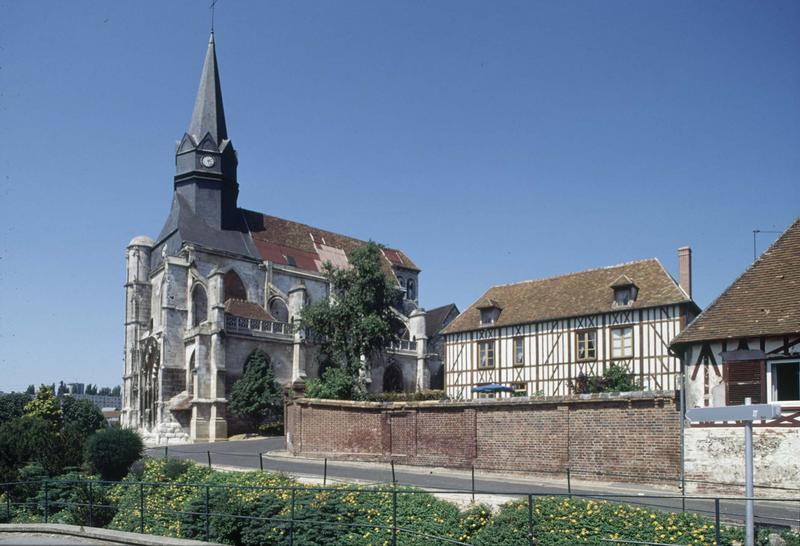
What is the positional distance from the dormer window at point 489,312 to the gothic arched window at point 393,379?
49.8 feet

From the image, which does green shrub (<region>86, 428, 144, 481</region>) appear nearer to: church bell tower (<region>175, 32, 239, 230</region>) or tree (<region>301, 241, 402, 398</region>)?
tree (<region>301, 241, 402, 398</region>)

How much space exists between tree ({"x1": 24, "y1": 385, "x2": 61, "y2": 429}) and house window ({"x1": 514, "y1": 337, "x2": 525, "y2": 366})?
22.3 metres

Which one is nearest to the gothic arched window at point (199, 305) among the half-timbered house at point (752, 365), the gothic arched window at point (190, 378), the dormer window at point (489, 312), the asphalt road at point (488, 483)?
the gothic arched window at point (190, 378)

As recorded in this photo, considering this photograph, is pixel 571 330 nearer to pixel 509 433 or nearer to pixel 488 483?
pixel 509 433

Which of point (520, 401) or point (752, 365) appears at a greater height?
point (752, 365)

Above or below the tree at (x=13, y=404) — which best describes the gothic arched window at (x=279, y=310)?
above

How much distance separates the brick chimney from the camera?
3164 centimetres

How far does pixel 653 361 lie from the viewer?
1214 inches

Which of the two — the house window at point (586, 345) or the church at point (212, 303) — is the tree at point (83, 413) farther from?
the house window at point (586, 345)

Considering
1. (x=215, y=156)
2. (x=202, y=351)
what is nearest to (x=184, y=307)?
(x=202, y=351)

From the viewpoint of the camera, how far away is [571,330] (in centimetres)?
3347

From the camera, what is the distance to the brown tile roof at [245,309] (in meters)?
45.0

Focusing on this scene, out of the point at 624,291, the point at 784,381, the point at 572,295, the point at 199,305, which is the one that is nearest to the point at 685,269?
the point at 624,291

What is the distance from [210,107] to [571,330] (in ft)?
99.1
